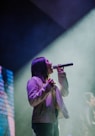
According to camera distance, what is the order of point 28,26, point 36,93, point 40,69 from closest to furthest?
point 36,93
point 40,69
point 28,26

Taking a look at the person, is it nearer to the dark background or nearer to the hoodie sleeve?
the hoodie sleeve

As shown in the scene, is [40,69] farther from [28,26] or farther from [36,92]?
[28,26]

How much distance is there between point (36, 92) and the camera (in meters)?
1.78

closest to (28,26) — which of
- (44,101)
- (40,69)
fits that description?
(40,69)

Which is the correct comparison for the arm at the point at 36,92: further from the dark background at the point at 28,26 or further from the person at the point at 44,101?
the dark background at the point at 28,26

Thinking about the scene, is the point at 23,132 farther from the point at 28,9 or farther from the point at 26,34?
the point at 28,9

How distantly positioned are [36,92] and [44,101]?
80 millimetres

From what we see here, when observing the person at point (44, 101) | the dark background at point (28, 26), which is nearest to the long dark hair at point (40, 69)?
the person at point (44, 101)

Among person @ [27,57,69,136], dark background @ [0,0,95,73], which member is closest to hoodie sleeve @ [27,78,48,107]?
person @ [27,57,69,136]

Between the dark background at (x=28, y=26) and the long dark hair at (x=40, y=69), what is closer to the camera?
the long dark hair at (x=40, y=69)

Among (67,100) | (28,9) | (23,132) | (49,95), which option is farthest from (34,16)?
(49,95)

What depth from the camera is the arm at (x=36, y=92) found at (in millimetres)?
1710

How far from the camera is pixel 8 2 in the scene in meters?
3.07

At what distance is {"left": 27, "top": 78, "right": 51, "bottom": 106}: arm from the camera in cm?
171
